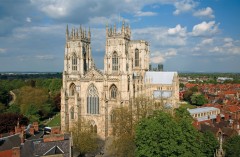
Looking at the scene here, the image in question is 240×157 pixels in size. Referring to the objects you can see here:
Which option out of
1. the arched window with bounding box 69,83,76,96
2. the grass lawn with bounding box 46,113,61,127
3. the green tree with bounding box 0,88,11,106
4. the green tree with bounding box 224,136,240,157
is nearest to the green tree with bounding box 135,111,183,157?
the green tree with bounding box 224,136,240,157

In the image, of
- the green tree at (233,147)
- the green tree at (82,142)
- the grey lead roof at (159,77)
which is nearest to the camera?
the green tree at (233,147)

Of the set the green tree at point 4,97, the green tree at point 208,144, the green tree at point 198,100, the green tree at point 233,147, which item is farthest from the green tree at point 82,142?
the green tree at point 198,100

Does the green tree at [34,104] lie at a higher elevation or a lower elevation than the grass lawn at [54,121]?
higher

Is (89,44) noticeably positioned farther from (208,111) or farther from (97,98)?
(208,111)

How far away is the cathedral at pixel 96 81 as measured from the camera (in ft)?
160

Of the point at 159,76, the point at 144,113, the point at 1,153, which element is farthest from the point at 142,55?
the point at 1,153

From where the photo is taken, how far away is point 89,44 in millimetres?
54438

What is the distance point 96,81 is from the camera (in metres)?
50.3

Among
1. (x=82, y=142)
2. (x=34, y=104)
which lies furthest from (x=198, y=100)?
(x=82, y=142)

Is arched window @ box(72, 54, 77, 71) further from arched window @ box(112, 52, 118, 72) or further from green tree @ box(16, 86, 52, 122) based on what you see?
green tree @ box(16, 86, 52, 122)

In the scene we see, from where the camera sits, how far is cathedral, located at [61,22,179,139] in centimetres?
4888

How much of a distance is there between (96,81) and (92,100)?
3801 mm

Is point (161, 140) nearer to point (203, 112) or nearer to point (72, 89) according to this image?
point (72, 89)

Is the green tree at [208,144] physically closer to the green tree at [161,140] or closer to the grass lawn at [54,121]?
the green tree at [161,140]
